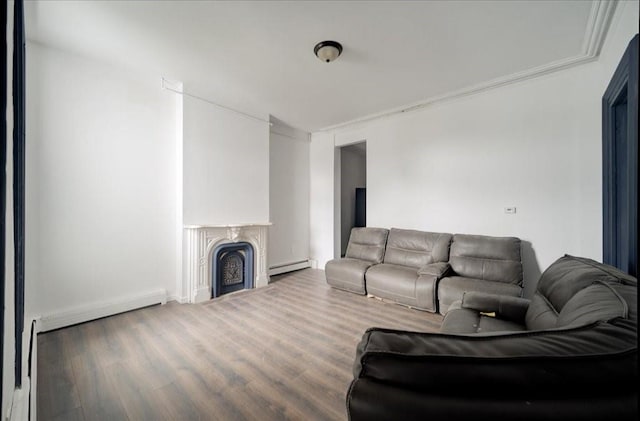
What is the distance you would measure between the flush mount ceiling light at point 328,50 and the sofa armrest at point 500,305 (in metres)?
2.56

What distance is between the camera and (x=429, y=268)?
3.03 meters

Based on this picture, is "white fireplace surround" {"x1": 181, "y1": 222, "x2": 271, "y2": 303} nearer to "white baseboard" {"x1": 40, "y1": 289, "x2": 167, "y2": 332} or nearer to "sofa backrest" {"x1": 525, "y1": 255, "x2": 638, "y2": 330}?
"white baseboard" {"x1": 40, "y1": 289, "x2": 167, "y2": 332}

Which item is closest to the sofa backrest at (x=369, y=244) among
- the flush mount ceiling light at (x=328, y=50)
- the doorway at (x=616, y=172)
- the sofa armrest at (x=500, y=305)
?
the sofa armrest at (x=500, y=305)

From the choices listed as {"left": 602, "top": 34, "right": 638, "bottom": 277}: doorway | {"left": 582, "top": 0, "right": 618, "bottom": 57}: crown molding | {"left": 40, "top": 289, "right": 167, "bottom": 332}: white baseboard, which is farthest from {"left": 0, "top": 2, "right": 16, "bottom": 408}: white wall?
{"left": 582, "top": 0, "right": 618, "bottom": 57}: crown molding

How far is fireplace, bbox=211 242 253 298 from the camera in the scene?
11.3ft

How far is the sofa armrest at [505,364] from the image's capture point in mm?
537

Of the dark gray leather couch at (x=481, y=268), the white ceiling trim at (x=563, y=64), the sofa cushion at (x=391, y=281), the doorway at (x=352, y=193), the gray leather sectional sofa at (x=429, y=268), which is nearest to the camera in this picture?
the white ceiling trim at (x=563, y=64)

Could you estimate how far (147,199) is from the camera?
3.08m

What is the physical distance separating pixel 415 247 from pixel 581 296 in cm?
245

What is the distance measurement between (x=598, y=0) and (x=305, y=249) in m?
4.80

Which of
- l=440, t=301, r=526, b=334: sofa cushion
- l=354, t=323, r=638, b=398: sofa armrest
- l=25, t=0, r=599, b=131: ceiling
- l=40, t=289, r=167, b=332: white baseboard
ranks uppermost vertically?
l=25, t=0, r=599, b=131: ceiling

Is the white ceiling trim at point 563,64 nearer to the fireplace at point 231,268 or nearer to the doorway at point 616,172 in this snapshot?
the doorway at point 616,172

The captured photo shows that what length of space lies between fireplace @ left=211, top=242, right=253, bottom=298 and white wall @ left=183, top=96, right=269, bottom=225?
41 centimetres

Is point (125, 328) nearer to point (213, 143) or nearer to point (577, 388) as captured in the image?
point (213, 143)
